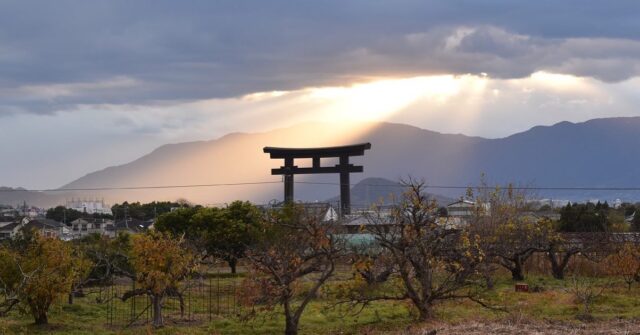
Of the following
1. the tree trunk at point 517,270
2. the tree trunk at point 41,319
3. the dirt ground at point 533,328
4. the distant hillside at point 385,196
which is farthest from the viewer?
the tree trunk at point 517,270

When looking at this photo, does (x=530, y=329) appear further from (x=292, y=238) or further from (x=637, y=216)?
(x=637, y=216)

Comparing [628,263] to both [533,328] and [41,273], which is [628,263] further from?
[41,273]

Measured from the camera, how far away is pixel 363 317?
22.5 m

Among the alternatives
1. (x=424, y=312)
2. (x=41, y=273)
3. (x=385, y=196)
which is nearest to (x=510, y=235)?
(x=385, y=196)

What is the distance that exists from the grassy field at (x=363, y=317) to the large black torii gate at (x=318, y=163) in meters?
35.4

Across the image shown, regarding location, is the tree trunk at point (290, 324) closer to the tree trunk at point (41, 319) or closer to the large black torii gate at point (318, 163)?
the tree trunk at point (41, 319)

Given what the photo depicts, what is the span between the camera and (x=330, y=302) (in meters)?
25.3

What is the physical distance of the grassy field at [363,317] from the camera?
20.5 m

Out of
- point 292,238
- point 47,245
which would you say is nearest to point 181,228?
point 292,238

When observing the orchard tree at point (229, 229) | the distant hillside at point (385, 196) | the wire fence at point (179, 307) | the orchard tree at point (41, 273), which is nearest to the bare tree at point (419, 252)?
the distant hillside at point (385, 196)

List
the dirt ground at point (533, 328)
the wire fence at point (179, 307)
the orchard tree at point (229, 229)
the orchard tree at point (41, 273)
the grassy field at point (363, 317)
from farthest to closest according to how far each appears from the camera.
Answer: the orchard tree at point (229, 229), the wire fence at point (179, 307), the orchard tree at point (41, 273), the grassy field at point (363, 317), the dirt ground at point (533, 328)

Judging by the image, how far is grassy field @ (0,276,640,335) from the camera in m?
20.5

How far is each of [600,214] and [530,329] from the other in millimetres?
37995

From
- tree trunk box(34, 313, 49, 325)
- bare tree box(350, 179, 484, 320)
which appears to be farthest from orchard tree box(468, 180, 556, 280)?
tree trunk box(34, 313, 49, 325)
